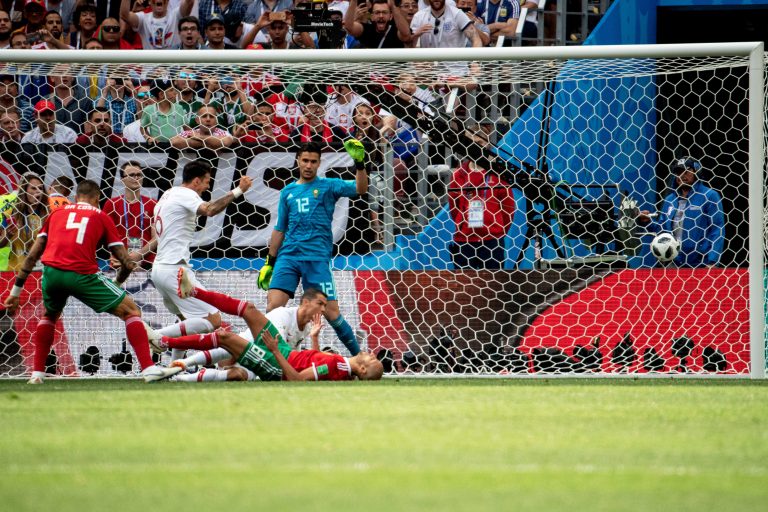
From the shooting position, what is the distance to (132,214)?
1163cm

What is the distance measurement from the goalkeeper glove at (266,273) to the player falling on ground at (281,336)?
964mm

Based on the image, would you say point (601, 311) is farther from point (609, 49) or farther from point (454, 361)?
point (609, 49)

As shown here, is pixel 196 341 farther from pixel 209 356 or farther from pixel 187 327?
pixel 187 327

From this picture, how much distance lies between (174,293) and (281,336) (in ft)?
3.86

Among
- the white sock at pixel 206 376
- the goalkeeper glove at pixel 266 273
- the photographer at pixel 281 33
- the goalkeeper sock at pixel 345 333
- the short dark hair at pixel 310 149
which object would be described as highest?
the photographer at pixel 281 33

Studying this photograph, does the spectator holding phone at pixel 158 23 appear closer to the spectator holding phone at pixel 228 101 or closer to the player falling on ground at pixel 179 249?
the spectator holding phone at pixel 228 101

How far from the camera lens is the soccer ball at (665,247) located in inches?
440

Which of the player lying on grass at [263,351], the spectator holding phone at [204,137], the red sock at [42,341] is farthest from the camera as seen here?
the spectator holding phone at [204,137]

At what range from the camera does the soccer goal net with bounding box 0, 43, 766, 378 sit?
10977 mm

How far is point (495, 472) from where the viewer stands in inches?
178

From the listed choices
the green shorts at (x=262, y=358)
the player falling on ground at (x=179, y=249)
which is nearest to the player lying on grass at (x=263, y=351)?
the green shorts at (x=262, y=358)

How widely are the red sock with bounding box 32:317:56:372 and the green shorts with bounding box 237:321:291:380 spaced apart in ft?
5.41

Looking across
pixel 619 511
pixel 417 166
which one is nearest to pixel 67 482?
pixel 619 511

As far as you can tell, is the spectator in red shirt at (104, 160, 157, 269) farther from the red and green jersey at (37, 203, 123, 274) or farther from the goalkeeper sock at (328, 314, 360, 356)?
the goalkeeper sock at (328, 314, 360, 356)
